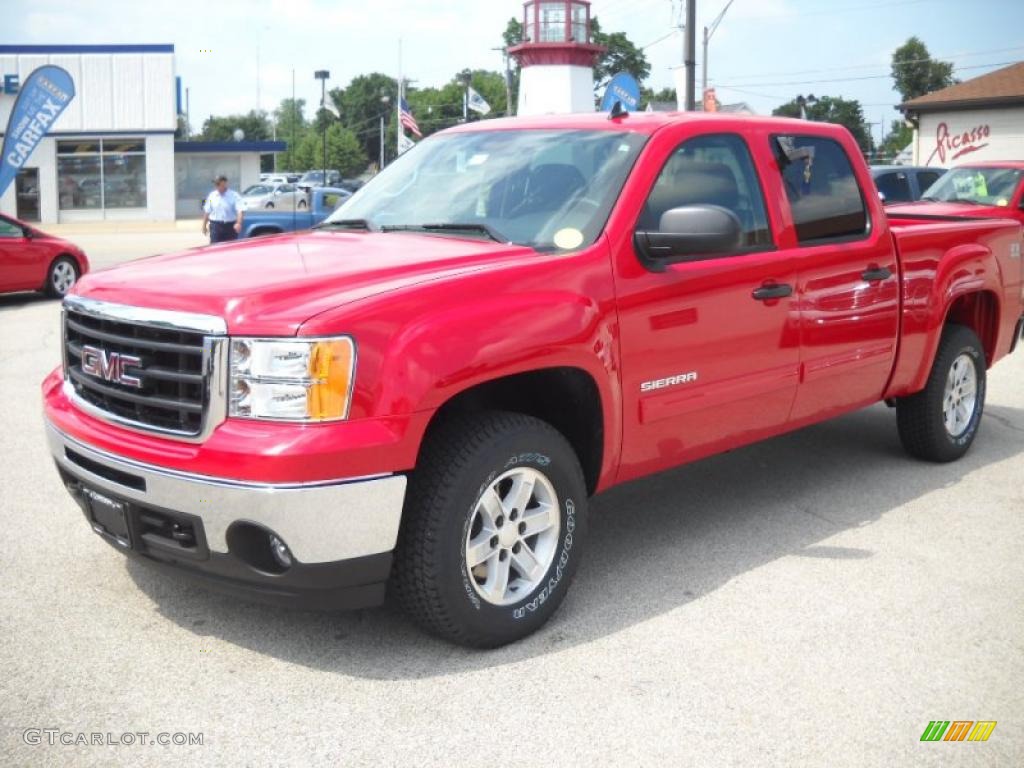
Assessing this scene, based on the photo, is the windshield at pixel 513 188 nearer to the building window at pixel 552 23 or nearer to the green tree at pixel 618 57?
the building window at pixel 552 23

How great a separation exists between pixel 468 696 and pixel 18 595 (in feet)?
6.49

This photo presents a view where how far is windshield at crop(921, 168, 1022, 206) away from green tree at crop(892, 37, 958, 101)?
82.1 meters

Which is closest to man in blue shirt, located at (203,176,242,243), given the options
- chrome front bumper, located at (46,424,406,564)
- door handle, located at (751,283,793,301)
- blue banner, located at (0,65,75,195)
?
blue banner, located at (0,65,75,195)

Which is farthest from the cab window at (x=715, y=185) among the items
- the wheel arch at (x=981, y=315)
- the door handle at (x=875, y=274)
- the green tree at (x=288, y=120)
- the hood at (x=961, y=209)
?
the green tree at (x=288, y=120)

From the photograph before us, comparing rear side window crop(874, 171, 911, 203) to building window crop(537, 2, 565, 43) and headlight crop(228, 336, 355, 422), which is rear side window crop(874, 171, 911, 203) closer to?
headlight crop(228, 336, 355, 422)

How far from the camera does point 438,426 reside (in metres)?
3.91

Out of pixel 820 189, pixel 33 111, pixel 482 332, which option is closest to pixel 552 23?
pixel 33 111

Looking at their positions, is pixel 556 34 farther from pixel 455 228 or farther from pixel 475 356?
pixel 475 356

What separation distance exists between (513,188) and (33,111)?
18321 millimetres

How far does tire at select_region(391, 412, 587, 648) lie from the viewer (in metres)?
3.71

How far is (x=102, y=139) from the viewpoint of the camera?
141ft

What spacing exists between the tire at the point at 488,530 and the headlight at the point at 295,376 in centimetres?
47

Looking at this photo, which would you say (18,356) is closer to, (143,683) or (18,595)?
(18,595)

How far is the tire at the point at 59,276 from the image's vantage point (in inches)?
624
